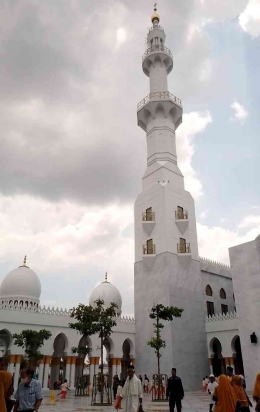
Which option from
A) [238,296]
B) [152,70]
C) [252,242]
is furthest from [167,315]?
[152,70]

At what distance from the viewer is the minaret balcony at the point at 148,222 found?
2905cm

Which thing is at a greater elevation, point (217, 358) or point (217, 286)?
point (217, 286)

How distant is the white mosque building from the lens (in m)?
24.5

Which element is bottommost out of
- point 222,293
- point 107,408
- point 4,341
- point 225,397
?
point 107,408

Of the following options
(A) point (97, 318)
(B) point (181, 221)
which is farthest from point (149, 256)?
(A) point (97, 318)

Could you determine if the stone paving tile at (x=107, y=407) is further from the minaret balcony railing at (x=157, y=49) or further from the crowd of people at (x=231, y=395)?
the minaret balcony railing at (x=157, y=49)

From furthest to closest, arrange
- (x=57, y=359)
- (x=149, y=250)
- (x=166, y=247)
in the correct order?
(x=57, y=359) < (x=149, y=250) < (x=166, y=247)

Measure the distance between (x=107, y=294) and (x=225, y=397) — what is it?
28.4 meters

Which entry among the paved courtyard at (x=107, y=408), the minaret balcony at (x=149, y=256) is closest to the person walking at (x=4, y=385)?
the paved courtyard at (x=107, y=408)

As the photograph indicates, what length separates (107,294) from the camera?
34500mm

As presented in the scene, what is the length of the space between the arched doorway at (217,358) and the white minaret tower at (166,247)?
6.07 feet

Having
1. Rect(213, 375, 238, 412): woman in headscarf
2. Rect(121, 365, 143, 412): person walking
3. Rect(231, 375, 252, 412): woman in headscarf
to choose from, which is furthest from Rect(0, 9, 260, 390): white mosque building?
Rect(121, 365, 143, 412): person walking

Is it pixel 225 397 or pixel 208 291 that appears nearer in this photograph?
pixel 225 397

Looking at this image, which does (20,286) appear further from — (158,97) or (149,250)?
(158,97)
